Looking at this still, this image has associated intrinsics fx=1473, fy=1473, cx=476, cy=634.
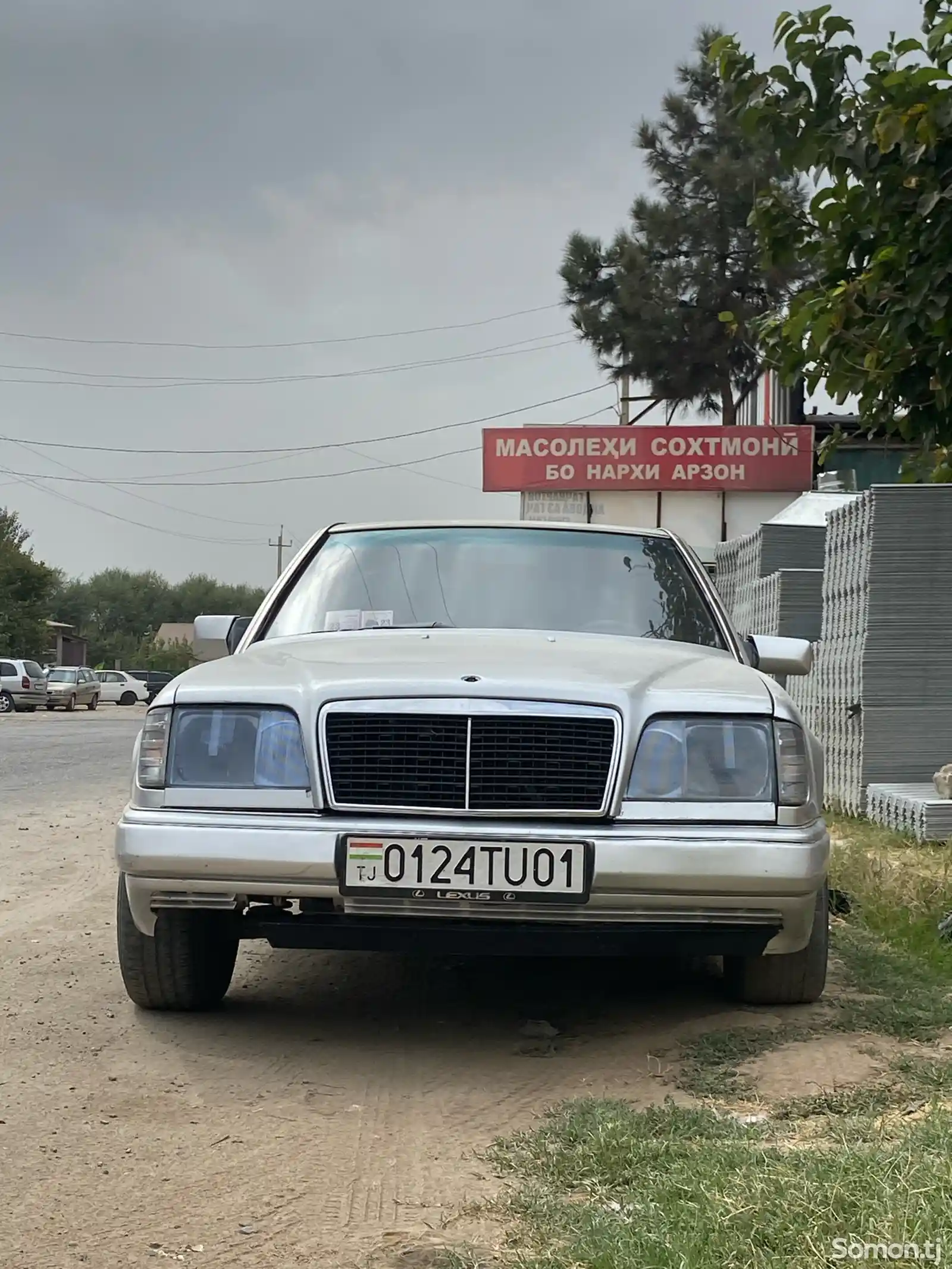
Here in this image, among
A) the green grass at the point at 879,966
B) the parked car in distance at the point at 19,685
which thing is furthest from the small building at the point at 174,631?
the green grass at the point at 879,966

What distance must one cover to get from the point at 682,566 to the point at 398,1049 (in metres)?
2.18

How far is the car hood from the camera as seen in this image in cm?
394

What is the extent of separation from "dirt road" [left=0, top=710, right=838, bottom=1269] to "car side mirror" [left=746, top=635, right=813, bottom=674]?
1.12 m

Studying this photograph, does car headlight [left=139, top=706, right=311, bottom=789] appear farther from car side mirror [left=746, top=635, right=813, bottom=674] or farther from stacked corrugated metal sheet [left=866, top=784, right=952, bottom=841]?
stacked corrugated metal sheet [left=866, top=784, right=952, bottom=841]

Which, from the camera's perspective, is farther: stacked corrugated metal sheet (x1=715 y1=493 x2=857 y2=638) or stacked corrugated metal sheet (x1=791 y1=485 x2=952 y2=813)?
stacked corrugated metal sheet (x1=715 y1=493 x2=857 y2=638)

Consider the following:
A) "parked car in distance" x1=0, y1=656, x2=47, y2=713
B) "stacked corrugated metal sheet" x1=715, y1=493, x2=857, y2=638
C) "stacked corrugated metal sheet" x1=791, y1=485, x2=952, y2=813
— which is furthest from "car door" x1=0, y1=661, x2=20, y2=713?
"stacked corrugated metal sheet" x1=791, y1=485, x2=952, y2=813

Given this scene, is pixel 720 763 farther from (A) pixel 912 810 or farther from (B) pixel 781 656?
(A) pixel 912 810

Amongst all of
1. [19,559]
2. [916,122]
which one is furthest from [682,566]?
[19,559]

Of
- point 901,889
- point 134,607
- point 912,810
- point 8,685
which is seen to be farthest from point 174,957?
point 134,607

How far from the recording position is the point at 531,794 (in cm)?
384

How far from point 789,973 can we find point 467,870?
3.90ft

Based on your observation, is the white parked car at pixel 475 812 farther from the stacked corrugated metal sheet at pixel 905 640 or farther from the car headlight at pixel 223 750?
the stacked corrugated metal sheet at pixel 905 640

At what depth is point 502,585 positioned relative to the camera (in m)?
5.19

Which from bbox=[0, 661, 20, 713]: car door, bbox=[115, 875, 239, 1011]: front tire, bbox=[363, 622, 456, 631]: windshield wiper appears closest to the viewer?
bbox=[115, 875, 239, 1011]: front tire
